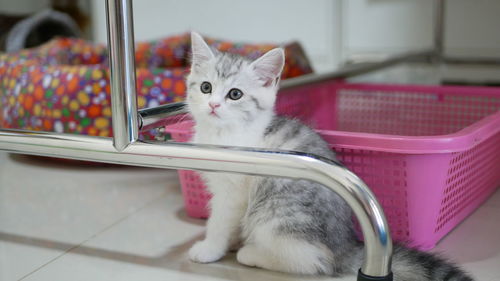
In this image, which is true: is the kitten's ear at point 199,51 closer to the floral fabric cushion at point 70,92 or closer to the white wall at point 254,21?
the floral fabric cushion at point 70,92

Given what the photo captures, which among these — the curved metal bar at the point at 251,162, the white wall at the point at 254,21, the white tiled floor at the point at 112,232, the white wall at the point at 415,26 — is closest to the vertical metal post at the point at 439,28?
the white wall at the point at 415,26

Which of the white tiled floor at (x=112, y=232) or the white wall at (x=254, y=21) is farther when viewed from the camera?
the white wall at (x=254, y=21)

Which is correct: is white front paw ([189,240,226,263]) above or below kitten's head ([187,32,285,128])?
below

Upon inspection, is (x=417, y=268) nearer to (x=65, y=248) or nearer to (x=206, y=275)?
(x=206, y=275)

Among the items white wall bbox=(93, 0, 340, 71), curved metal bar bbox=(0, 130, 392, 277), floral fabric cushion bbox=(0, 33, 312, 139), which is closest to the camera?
curved metal bar bbox=(0, 130, 392, 277)

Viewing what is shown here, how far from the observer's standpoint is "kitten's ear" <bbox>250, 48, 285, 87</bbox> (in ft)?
3.28

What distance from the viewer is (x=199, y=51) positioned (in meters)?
1.06

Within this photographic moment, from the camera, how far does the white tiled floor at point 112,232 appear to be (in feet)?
→ 3.36

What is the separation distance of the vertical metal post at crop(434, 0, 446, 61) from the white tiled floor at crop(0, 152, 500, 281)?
889 mm

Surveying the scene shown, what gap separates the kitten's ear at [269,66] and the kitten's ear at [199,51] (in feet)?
0.30

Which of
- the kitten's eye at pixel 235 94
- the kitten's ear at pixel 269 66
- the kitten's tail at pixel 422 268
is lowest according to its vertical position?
the kitten's tail at pixel 422 268

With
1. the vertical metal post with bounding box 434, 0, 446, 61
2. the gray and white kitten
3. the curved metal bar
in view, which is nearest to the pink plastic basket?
the gray and white kitten

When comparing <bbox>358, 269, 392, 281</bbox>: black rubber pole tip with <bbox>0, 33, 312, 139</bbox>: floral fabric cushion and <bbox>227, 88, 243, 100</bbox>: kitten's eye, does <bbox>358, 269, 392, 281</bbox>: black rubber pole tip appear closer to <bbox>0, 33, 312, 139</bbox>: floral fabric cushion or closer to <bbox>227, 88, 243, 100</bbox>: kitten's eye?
<bbox>227, 88, 243, 100</bbox>: kitten's eye

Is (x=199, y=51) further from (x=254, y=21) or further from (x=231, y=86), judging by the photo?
(x=254, y=21)
